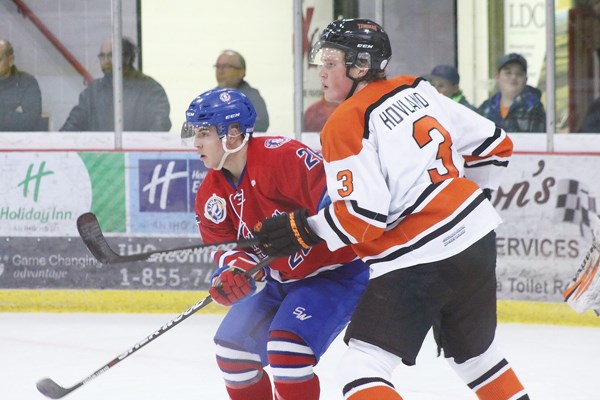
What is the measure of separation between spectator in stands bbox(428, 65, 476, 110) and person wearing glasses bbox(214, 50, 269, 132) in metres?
0.84

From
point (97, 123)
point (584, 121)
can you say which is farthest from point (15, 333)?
point (584, 121)

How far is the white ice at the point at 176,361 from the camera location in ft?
12.4

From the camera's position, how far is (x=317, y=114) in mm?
5582

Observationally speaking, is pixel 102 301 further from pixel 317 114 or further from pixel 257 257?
pixel 257 257

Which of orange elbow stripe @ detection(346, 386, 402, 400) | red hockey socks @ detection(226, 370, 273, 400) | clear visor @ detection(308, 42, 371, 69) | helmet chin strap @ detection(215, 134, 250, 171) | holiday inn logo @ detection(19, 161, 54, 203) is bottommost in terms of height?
red hockey socks @ detection(226, 370, 273, 400)

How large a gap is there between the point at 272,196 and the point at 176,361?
163cm

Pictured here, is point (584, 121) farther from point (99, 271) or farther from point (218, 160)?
point (218, 160)

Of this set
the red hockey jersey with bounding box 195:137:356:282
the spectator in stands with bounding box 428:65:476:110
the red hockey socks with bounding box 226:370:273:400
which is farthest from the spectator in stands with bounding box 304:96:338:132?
the red hockey socks with bounding box 226:370:273:400

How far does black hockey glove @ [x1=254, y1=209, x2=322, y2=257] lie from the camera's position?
250cm

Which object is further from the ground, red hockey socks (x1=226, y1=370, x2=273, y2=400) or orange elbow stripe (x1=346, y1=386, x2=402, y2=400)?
orange elbow stripe (x1=346, y1=386, x2=402, y2=400)

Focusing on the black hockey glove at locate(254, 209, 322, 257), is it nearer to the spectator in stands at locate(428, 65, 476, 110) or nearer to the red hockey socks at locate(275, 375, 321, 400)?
the red hockey socks at locate(275, 375, 321, 400)

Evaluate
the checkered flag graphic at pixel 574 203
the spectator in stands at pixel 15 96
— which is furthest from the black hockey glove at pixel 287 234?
the spectator in stands at pixel 15 96

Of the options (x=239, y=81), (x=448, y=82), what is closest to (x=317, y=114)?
(x=239, y=81)

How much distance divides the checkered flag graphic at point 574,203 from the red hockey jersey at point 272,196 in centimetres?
227
